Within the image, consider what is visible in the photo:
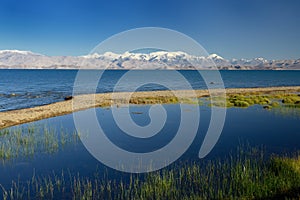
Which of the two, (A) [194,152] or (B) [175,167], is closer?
(B) [175,167]

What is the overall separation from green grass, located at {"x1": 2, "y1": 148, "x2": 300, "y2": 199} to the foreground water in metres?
1.35

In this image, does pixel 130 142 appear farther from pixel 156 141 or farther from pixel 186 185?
pixel 186 185

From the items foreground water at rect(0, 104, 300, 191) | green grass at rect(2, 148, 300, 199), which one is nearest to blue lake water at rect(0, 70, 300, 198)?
foreground water at rect(0, 104, 300, 191)

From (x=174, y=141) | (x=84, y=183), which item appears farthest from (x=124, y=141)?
(x=84, y=183)

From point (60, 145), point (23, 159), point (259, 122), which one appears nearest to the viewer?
point (23, 159)

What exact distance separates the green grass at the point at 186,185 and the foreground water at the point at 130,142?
1352 millimetres

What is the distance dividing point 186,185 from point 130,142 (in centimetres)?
1211

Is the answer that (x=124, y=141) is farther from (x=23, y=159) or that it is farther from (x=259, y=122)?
(x=259, y=122)

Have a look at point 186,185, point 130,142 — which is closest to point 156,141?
point 130,142

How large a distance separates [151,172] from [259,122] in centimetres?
2284

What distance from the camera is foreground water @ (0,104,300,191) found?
19500mm

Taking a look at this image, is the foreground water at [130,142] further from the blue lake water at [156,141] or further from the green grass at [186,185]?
the green grass at [186,185]

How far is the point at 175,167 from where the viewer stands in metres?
19.7

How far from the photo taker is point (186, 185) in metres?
16.2
